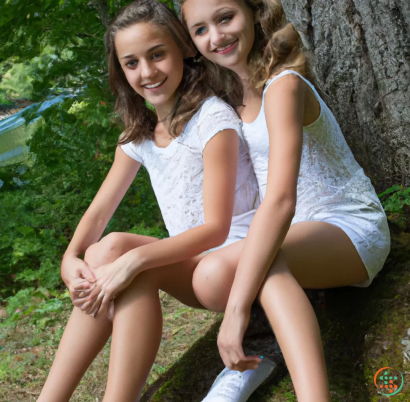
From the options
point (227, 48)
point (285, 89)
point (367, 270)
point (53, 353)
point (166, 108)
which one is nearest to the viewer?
point (285, 89)

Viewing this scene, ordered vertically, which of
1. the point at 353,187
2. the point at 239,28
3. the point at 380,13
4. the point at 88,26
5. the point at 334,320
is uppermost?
the point at 88,26

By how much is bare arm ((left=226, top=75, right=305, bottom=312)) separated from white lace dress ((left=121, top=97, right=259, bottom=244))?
299 millimetres

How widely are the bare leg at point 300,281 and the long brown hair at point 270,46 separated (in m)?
0.65

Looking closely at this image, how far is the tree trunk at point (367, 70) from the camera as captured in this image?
7.51 ft

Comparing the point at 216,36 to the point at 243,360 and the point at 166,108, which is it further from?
the point at 243,360

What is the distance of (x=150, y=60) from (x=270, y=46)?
525mm

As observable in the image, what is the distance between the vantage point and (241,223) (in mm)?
2266

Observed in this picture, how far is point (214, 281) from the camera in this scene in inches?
72.9

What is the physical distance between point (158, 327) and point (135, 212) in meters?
2.40

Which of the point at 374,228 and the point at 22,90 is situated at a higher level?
the point at 22,90

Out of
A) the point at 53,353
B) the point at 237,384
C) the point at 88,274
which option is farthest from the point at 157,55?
the point at 53,353

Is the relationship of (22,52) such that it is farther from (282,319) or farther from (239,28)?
(282,319)

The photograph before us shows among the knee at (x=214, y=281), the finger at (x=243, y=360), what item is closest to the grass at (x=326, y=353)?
the finger at (x=243, y=360)

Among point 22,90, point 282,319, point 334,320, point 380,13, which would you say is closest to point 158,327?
point 282,319
